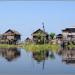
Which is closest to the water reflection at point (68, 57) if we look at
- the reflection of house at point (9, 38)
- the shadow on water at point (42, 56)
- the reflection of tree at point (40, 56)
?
the shadow on water at point (42, 56)

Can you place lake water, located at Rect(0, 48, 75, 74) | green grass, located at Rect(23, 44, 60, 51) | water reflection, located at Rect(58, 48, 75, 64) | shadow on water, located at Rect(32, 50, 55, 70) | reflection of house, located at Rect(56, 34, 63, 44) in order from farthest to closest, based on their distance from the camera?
green grass, located at Rect(23, 44, 60, 51)
reflection of house, located at Rect(56, 34, 63, 44)
shadow on water, located at Rect(32, 50, 55, 70)
water reflection, located at Rect(58, 48, 75, 64)
lake water, located at Rect(0, 48, 75, 74)

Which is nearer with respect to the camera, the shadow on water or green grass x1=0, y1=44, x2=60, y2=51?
the shadow on water

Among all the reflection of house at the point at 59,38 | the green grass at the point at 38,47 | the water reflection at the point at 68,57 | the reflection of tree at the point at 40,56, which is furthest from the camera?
the green grass at the point at 38,47

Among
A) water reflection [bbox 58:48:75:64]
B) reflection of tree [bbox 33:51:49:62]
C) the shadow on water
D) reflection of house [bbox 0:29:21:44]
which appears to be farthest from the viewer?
reflection of house [bbox 0:29:21:44]

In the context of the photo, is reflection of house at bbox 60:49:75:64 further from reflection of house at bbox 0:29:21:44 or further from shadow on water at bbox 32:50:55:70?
reflection of house at bbox 0:29:21:44

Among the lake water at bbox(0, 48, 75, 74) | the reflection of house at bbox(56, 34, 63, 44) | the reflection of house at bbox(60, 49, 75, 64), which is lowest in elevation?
the lake water at bbox(0, 48, 75, 74)

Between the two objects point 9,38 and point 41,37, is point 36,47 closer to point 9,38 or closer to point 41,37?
point 41,37

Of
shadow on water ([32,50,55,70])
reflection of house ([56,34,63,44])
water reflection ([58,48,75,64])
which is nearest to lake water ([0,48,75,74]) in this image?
shadow on water ([32,50,55,70])

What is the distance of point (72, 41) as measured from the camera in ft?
36.8

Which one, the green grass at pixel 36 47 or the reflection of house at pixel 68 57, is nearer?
the reflection of house at pixel 68 57

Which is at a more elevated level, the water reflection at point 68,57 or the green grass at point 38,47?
the green grass at point 38,47

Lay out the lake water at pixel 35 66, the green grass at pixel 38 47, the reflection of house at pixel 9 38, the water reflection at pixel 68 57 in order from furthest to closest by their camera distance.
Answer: the reflection of house at pixel 9 38, the green grass at pixel 38 47, the water reflection at pixel 68 57, the lake water at pixel 35 66

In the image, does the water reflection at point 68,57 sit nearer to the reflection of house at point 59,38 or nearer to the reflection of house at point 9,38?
the reflection of house at point 59,38

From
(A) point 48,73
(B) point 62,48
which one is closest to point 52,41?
(B) point 62,48
